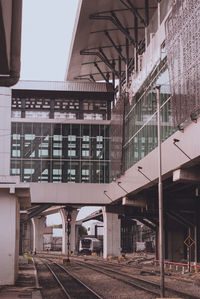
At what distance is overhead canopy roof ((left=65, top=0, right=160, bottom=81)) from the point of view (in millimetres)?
49938

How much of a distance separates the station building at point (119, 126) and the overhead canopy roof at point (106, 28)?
106mm

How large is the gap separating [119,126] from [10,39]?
44.3 m

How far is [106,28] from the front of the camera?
56500 mm

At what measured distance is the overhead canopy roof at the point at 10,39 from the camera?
411 inches

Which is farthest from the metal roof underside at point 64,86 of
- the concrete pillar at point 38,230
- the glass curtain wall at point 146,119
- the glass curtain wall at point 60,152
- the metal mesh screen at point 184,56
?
the concrete pillar at point 38,230

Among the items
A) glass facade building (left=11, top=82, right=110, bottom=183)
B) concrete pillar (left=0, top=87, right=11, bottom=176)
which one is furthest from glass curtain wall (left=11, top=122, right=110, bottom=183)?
concrete pillar (left=0, top=87, right=11, bottom=176)

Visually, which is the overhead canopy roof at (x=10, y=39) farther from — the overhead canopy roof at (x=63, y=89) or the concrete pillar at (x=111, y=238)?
the concrete pillar at (x=111, y=238)

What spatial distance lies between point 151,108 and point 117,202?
2147 cm

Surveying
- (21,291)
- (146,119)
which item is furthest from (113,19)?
(21,291)

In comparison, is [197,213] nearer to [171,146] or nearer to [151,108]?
[151,108]

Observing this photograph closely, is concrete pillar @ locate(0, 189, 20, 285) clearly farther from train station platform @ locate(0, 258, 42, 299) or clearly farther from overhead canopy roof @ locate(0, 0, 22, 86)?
overhead canopy roof @ locate(0, 0, 22, 86)

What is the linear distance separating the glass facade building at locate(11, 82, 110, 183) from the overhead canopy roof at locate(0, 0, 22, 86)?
162ft

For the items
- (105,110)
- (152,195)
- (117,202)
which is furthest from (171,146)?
(105,110)

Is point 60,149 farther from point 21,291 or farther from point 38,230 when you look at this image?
point 38,230
